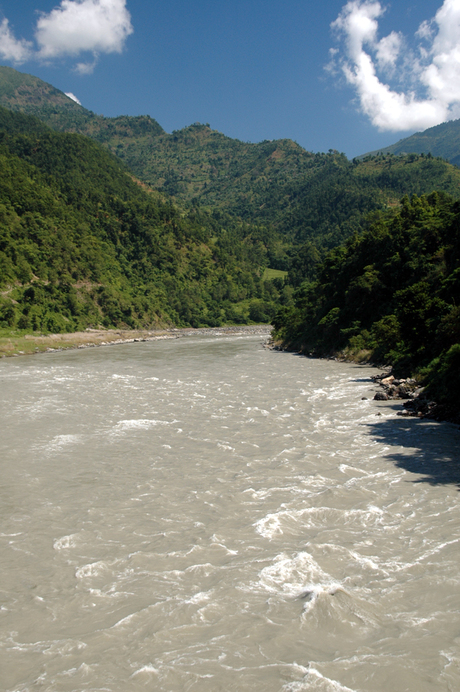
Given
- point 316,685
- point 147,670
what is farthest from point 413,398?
point 147,670

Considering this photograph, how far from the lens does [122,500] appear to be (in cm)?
1288

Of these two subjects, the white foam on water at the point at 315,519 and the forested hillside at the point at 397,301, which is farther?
the forested hillside at the point at 397,301

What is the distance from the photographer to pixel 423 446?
17.2m

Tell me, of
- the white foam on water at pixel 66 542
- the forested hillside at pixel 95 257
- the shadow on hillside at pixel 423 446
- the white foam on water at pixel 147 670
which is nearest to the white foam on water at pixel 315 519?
the shadow on hillside at pixel 423 446

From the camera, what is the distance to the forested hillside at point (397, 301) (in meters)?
28.1

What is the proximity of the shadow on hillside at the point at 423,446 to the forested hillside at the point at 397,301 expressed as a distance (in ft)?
8.34

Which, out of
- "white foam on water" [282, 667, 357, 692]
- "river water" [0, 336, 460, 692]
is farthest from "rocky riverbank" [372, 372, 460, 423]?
"white foam on water" [282, 667, 357, 692]

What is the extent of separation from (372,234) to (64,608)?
55.2m

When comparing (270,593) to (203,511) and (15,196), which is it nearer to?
(203,511)

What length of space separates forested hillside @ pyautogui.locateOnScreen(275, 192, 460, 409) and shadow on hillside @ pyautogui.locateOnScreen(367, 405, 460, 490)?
254 cm

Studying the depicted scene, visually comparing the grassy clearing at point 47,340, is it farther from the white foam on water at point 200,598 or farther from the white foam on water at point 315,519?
the white foam on water at point 200,598

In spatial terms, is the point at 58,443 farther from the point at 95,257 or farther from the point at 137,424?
the point at 95,257

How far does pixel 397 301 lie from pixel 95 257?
93.6m

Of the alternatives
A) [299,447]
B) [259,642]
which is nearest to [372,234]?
[299,447]
